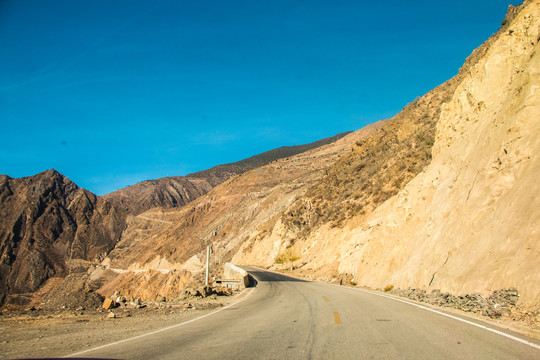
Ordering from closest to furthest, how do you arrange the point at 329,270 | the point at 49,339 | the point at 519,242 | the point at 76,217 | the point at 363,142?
1. the point at 49,339
2. the point at 519,242
3. the point at 329,270
4. the point at 363,142
5. the point at 76,217

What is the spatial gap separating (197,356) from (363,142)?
49360 millimetres

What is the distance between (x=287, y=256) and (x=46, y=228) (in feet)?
363

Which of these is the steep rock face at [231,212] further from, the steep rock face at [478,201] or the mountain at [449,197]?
the steep rock face at [478,201]

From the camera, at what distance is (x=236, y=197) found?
3460 inches

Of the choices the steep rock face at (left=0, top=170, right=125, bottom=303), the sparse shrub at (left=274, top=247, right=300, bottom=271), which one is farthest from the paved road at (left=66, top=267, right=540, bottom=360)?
the steep rock face at (left=0, top=170, right=125, bottom=303)

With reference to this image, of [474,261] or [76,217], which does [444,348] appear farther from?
[76,217]

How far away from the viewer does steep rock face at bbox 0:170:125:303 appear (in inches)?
3875

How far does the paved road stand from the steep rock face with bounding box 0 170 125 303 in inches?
3845

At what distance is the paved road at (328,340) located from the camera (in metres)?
5.27

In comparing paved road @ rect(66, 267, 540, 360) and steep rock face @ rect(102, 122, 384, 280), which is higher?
steep rock face @ rect(102, 122, 384, 280)

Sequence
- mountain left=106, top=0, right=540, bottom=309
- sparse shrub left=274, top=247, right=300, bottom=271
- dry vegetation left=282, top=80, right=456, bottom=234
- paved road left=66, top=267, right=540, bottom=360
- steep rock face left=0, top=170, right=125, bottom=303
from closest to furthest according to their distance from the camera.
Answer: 1. paved road left=66, top=267, right=540, bottom=360
2. mountain left=106, top=0, right=540, bottom=309
3. dry vegetation left=282, top=80, right=456, bottom=234
4. sparse shrub left=274, top=247, right=300, bottom=271
5. steep rock face left=0, top=170, right=125, bottom=303

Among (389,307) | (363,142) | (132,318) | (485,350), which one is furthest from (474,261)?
(363,142)

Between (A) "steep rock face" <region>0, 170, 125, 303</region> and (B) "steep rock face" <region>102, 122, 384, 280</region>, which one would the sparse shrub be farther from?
(A) "steep rock face" <region>0, 170, 125, 303</region>

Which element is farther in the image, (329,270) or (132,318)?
(329,270)
